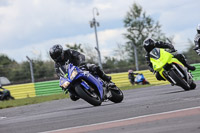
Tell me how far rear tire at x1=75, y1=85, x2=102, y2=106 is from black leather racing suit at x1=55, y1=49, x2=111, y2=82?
1.91 ft

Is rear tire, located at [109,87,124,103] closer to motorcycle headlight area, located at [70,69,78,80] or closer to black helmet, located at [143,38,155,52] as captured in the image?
motorcycle headlight area, located at [70,69,78,80]

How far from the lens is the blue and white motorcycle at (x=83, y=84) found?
884 cm

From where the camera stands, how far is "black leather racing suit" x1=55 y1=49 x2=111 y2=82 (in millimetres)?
9406

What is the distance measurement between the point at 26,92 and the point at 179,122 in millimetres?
20795

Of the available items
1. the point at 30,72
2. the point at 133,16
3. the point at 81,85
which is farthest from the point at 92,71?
the point at 133,16

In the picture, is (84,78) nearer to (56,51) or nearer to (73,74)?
(73,74)

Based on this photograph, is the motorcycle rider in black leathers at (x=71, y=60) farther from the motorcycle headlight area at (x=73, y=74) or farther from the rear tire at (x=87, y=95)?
the rear tire at (x=87, y=95)

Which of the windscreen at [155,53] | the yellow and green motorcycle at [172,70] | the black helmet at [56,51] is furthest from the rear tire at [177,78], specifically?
the black helmet at [56,51]

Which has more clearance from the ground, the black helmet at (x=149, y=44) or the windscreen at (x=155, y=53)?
the black helmet at (x=149, y=44)

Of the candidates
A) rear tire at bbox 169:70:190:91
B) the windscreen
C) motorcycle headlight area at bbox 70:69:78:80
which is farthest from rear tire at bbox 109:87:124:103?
the windscreen

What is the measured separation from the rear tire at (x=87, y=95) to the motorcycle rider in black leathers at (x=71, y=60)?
596 millimetres

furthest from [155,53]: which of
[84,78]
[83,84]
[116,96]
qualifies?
[83,84]

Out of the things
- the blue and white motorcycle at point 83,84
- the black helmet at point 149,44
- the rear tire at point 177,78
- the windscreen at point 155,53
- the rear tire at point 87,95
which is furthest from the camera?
the black helmet at point 149,44

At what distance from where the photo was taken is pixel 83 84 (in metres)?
8.85
